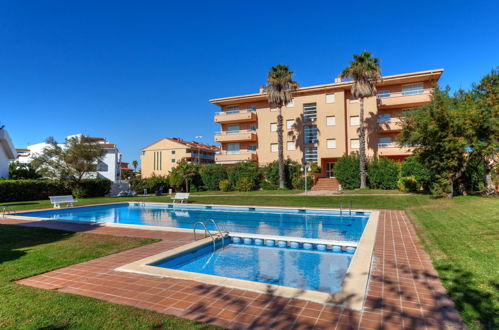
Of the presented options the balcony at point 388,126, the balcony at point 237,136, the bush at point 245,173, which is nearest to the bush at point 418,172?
the balcony at point 388,126

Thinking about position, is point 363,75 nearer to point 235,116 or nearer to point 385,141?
point 385,141

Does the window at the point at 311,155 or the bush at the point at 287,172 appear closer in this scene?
the bush at the point at 287,172

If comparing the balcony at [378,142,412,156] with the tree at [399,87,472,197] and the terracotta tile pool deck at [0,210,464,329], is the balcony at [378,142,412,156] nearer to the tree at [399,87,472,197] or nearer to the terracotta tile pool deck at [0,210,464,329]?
the tree at [399,87,472,197]

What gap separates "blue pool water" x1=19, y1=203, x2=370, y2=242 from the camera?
37.9 feet

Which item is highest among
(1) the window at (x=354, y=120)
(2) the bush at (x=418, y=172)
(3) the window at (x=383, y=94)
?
(3) the window at (x=383, y=94)

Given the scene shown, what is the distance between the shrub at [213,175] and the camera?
33250mm

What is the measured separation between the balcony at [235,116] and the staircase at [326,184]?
11992 mm

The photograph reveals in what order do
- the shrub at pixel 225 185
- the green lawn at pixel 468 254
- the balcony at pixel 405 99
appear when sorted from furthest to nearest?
the shrub at pixel 225 185 → the balcony at pixel 405 99 → the green lawn at pixel 468 254

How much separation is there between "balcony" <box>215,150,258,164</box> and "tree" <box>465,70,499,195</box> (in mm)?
22682

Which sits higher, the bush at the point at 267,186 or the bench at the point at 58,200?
the bush at the point at 267,186

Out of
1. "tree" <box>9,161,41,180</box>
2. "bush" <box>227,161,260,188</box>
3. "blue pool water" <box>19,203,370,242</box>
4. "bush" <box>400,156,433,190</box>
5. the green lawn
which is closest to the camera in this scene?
the green lawn

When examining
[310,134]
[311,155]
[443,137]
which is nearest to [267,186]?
[311,155]

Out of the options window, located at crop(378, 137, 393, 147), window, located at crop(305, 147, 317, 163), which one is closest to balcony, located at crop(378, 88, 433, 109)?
window, located at crop(378, 137, 393, 147)

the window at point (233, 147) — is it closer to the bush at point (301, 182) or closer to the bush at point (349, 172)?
the bush at point (301, 182)
